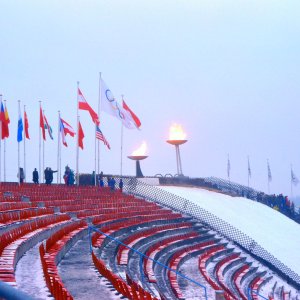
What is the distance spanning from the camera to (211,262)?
23.9 metres

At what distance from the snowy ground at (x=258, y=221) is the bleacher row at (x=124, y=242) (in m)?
4.47

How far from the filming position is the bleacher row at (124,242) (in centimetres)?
1222

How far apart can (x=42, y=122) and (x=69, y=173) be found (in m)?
3.98

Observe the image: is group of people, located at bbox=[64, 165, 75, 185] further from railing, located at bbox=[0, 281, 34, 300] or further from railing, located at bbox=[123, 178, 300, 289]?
railing, located at bbox=[0, 281, 34, 300]

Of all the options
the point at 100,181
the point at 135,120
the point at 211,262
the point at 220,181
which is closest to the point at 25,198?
the point at 211,262

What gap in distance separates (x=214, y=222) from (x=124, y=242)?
13183 millimetres

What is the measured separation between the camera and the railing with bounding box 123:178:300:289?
27109mm

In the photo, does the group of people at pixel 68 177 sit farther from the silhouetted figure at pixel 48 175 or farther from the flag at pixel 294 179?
the flag at pixel 294 179

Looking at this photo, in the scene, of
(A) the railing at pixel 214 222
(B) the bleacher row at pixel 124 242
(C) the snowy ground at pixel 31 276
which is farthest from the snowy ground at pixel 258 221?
(C) the snowy ground at pixel 31 276

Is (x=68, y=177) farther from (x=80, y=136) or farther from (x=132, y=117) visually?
(x=132, y=117)

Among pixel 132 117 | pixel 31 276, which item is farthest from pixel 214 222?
pixel 31 276

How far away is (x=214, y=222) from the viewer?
32.6m

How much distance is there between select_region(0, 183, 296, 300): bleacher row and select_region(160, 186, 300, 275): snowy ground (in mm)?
4466

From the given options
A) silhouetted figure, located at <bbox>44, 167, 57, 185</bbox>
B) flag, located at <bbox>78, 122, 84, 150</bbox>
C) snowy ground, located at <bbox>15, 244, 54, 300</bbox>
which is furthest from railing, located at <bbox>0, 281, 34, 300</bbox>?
flag, located at <bbox>78, 122, 84, 150</bbox>
